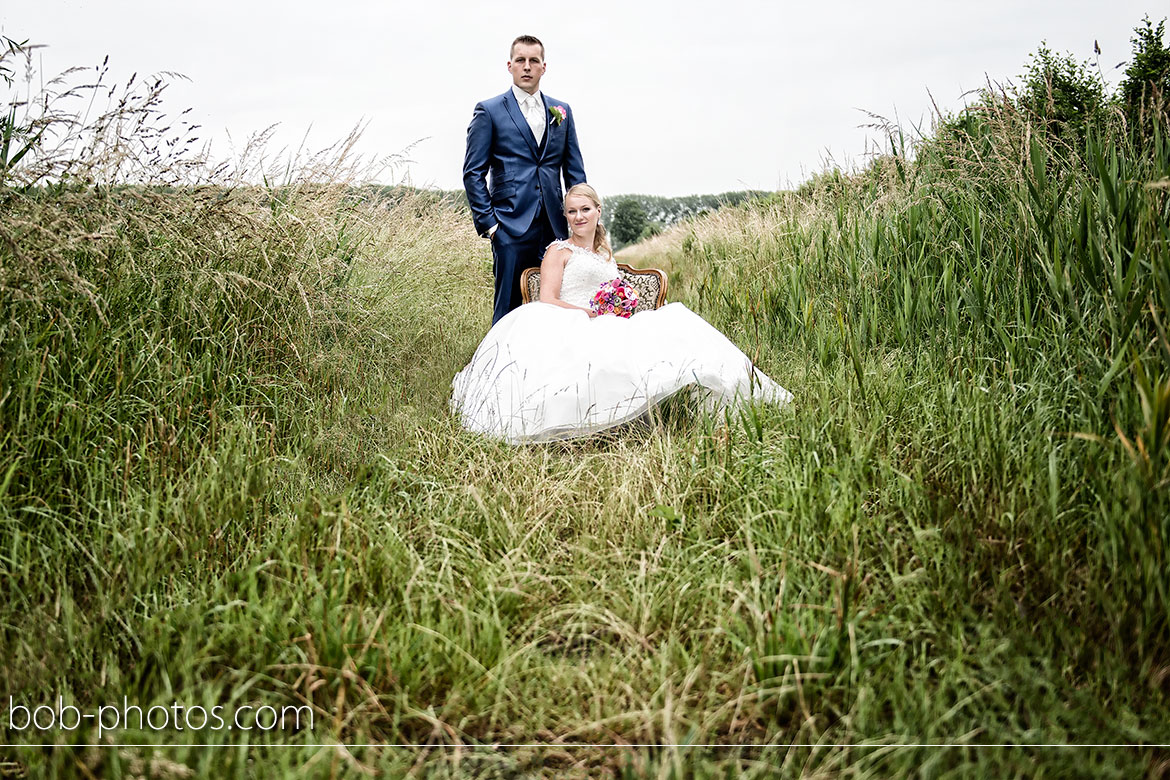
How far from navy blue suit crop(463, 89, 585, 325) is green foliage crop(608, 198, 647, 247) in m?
12.7

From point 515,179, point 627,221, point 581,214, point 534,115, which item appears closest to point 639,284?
point 581,214

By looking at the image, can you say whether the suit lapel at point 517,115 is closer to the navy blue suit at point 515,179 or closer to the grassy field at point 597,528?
the navy blue suit at point 515,179

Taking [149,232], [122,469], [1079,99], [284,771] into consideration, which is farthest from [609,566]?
[1079,99]

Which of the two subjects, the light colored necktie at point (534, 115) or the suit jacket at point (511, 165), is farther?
the light colored necktie at point (534, 115)

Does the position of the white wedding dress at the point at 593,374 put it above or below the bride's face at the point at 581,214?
below

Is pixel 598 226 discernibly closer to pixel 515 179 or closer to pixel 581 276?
pixel 581 276

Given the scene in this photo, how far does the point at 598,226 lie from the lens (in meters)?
4.48

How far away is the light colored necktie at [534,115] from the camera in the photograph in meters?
4.65

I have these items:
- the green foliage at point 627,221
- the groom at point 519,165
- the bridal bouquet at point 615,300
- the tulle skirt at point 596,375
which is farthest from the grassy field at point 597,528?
the green foliage at point 627,221

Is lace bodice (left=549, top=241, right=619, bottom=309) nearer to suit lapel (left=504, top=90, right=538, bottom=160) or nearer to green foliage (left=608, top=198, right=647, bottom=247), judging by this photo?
suit lapel (left=504, top=90, right=538, bottom=160)

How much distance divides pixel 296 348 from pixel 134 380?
2.51 ft

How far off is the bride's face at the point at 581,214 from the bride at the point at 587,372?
2.60 ft

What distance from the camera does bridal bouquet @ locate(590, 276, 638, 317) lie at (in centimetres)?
416

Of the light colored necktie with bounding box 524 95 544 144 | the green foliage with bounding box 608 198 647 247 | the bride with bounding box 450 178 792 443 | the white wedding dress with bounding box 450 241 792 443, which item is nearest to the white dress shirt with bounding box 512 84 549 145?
the light colored necktie with bounding box 524 95 544 144
